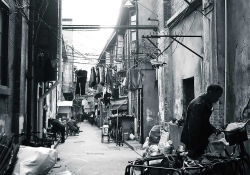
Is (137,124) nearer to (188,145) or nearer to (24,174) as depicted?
(24,174)

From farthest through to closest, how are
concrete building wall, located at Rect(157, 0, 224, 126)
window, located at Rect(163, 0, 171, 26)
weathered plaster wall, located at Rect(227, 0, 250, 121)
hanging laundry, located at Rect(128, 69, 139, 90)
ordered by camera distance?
hanging laundry, located at Rect(128, 69, 139, 90), window, located at Rect(163, 0, 171, 26), concrete building wall, located at Rect(157, 0, 224, 126), weathered plaster wall, located at Rect(227, 0, 250, 121)

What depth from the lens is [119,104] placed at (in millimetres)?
28750

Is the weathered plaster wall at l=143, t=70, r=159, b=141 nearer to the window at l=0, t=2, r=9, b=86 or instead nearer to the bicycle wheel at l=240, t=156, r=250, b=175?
the window at l=0, t=2, r=9, b=86

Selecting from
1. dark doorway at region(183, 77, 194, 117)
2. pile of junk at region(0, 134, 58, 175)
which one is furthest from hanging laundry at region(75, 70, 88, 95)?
pile of junk at region(0, 134, 58, 175)

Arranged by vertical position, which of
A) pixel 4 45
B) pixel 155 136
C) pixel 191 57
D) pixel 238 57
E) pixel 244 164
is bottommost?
pixel 155 136

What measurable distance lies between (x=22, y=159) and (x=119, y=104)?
21.5 meters

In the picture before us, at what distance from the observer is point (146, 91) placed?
19406 mm

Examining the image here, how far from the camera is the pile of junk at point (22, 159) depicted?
6.72m

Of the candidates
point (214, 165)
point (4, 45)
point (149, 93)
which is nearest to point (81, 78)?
point (149, 93)

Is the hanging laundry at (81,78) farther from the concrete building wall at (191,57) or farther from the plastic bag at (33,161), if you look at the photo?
the plastic bag at (33,161)

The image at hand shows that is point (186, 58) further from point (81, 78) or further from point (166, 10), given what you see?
point (81, 78)

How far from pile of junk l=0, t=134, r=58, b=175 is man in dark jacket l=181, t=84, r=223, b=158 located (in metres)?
3.71

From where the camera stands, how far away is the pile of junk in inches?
265

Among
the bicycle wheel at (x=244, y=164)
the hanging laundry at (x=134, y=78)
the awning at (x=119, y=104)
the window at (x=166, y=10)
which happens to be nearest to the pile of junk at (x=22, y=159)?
the bicycle wheel at (x=244, y=164)
